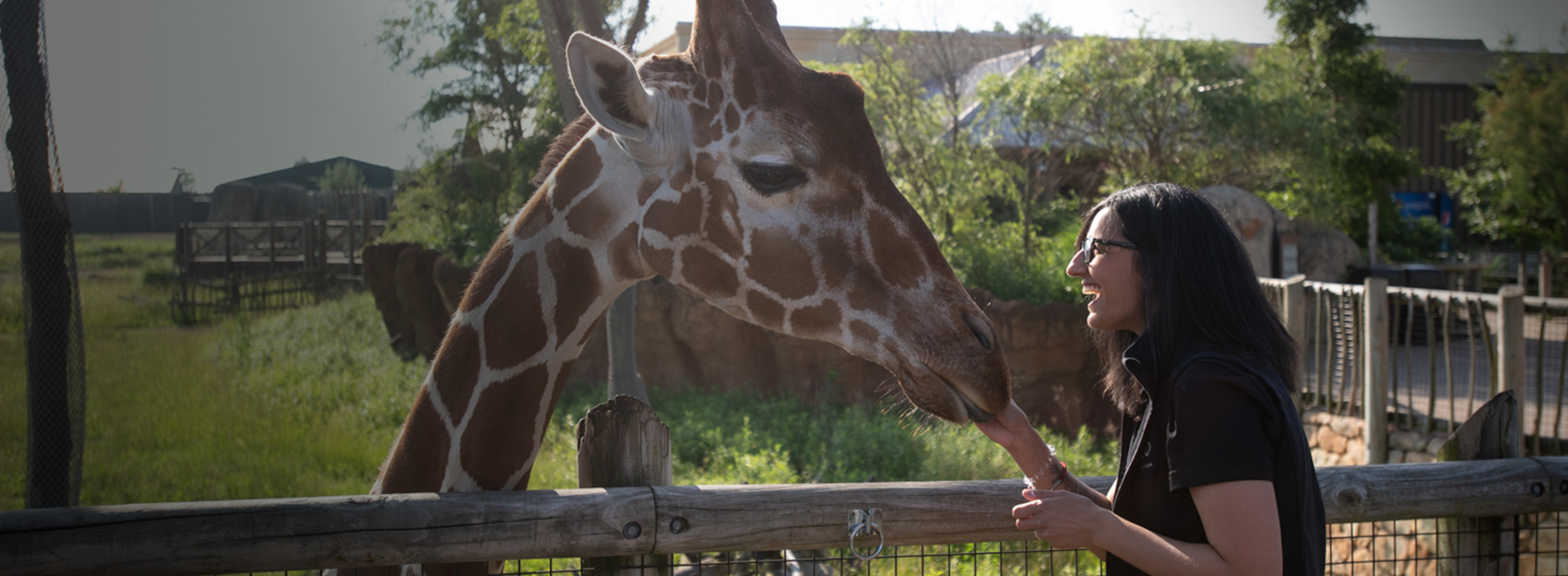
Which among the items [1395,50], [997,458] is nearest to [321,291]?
[997,458]

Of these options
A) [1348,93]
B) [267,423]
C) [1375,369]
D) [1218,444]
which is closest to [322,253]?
[267,423]

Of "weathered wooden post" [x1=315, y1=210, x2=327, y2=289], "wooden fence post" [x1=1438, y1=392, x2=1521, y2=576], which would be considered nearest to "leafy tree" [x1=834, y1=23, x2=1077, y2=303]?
"weathered wooden post" [x1=315, y1=210, x2=327, y2=289]

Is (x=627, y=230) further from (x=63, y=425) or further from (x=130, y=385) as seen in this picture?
(x=130, y=385)

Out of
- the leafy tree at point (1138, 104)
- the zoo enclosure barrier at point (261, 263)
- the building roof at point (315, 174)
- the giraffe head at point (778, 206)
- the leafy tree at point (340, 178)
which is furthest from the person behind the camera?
the leafy tree at point (1138, 104)

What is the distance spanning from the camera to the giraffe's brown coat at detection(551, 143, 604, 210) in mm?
1991

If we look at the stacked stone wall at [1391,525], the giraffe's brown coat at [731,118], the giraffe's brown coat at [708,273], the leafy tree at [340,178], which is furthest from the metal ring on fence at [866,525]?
the leafy tree at [340,178]

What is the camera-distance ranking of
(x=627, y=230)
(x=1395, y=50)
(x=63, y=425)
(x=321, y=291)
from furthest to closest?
(x=1395, y=50)
(x=321, y=291)
(x=63, y=425)
(x=627, y=230)

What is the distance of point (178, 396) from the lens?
20.4ft

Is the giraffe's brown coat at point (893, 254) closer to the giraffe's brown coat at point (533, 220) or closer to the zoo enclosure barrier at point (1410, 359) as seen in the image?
the giraffe's brown coat at point (533, 220)

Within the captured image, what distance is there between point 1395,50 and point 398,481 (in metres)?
27.9

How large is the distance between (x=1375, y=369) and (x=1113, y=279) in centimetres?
645

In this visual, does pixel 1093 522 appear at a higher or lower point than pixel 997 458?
higher

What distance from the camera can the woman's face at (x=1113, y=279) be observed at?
1455 millimetres

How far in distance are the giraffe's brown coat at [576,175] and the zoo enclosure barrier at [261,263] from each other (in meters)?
6.29
